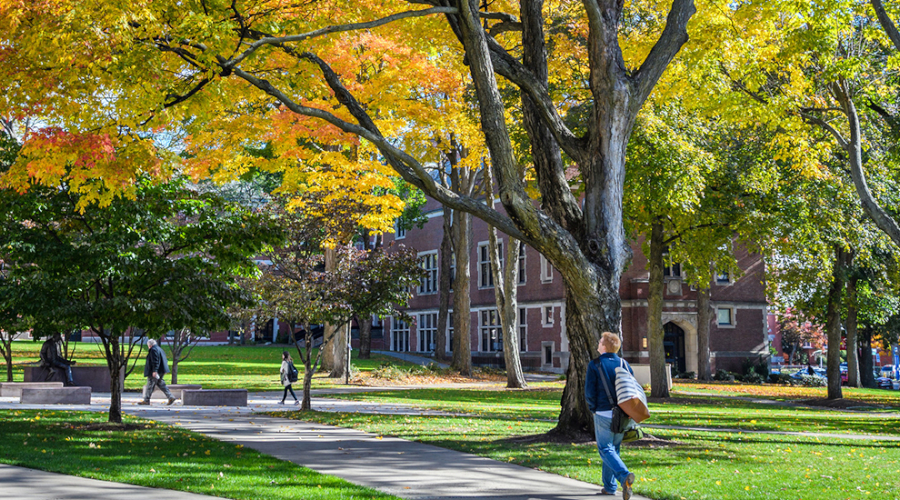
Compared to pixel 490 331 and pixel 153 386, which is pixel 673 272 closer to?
pixel 490 331

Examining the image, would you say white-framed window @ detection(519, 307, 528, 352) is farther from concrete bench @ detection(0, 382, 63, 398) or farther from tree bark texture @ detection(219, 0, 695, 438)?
tree bark texture @ detection(219, 0, 695, 438)

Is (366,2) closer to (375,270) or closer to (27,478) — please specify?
(375,270)

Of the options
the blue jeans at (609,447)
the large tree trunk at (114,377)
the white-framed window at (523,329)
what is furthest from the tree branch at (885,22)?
the white-framed window at (523,329)

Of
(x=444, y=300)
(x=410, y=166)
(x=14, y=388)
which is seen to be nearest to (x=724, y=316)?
(x=444, y=300)

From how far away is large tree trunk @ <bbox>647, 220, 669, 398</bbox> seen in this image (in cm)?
2452

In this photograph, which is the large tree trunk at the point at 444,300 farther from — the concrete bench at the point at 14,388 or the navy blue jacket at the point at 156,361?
the navy blue jacket at the point at 156,361

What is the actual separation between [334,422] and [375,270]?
12.4ft

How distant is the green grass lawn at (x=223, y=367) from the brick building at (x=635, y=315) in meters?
6.76

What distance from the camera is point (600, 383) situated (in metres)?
7.76

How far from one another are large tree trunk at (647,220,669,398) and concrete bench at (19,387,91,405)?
52.4 feet

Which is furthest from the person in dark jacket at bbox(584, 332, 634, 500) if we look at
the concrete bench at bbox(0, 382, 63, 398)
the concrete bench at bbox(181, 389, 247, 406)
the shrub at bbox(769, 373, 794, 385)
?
the shrub at bbox(769, 373, 794, 385)

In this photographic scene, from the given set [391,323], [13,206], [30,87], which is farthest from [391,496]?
[391,323]

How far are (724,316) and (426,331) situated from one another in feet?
61.2

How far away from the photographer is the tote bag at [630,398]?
24.0 ft
